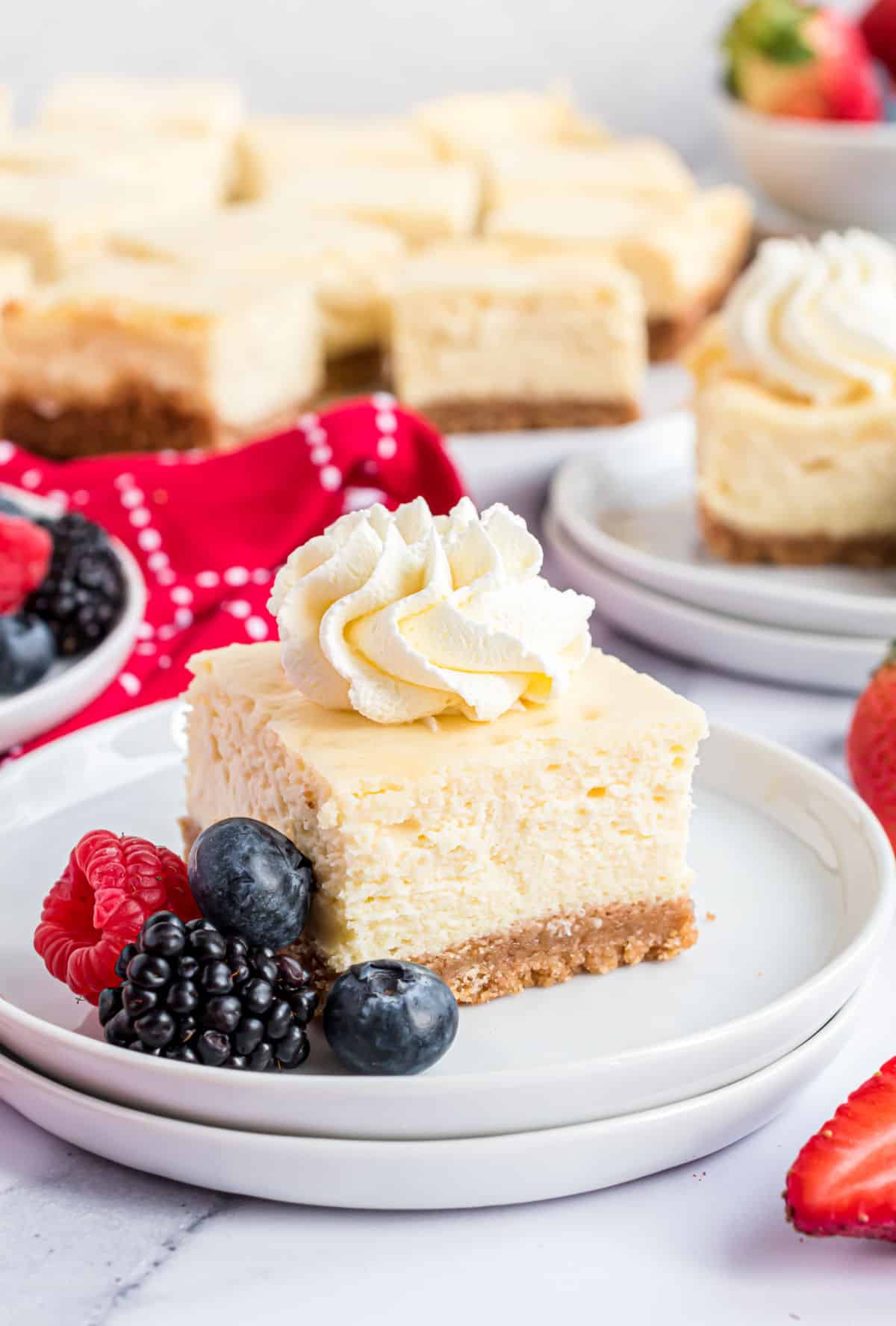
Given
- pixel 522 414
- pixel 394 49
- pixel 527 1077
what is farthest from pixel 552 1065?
pixel 394 49

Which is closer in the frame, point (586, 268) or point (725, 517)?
point (725, 517)

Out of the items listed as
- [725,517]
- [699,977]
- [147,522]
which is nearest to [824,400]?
[725,517]

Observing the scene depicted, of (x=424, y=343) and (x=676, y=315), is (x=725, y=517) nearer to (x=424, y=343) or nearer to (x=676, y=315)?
(x=424, y=343)

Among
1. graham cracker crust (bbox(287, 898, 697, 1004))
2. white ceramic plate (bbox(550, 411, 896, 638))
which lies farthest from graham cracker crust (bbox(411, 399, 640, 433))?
graham cracker crust (bbox(287, 898, 697, 1004))

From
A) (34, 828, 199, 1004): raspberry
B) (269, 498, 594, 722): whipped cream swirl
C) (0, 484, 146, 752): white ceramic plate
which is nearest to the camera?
(34, 828, 199, 1004): raspberry

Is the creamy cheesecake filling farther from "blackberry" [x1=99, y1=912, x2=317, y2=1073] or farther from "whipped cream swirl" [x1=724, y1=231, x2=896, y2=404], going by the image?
"blackberry" [x1=99, y1=912, x2=317, y2=1073]

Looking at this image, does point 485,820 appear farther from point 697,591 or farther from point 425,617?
point 697,591
